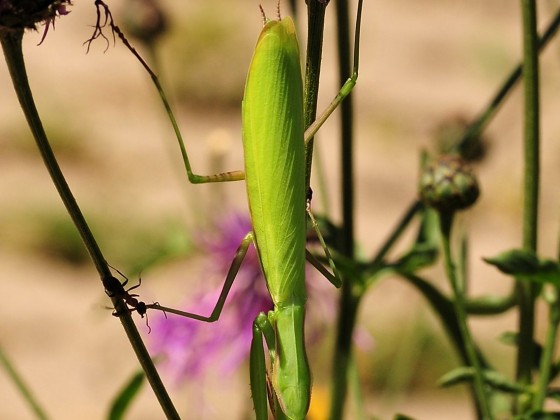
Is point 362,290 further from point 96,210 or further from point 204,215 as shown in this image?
point 96,210

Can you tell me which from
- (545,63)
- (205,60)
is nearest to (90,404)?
(205,60)

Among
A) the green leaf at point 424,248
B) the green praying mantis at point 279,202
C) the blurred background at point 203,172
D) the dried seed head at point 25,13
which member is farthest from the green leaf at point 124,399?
the blurred background at point 203,172

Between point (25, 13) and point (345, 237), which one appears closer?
point (25, 13)

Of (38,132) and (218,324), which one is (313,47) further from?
(218,324)

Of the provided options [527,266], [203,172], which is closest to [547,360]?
[527,266]

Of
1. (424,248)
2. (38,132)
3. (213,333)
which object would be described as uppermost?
(38,132)

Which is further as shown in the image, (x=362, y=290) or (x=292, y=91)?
(x=362, y=290)
